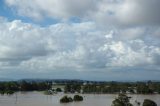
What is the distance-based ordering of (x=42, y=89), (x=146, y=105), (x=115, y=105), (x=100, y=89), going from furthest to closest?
(x=42, y=89)
(x=100, y=89)
(x=146, y=105)
(x=115, y=105)

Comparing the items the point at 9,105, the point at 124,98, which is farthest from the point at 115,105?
the point at 9,105

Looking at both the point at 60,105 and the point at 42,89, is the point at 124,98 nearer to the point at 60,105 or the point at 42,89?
the point at 60,105

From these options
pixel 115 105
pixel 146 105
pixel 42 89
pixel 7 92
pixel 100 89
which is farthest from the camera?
pixel 42 89

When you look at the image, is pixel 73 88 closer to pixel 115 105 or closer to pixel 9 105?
pixel 9 105

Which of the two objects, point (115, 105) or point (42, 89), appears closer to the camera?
point (115, 105)

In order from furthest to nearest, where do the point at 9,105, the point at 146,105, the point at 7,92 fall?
the point at 7,92, the point at 9,105, the point at 146,105

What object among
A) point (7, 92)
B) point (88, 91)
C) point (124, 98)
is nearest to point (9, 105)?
point (124, 98)

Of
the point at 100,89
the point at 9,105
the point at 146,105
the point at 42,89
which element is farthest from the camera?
the point at 42,89

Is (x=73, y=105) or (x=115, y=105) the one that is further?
(x=73, y=105)
